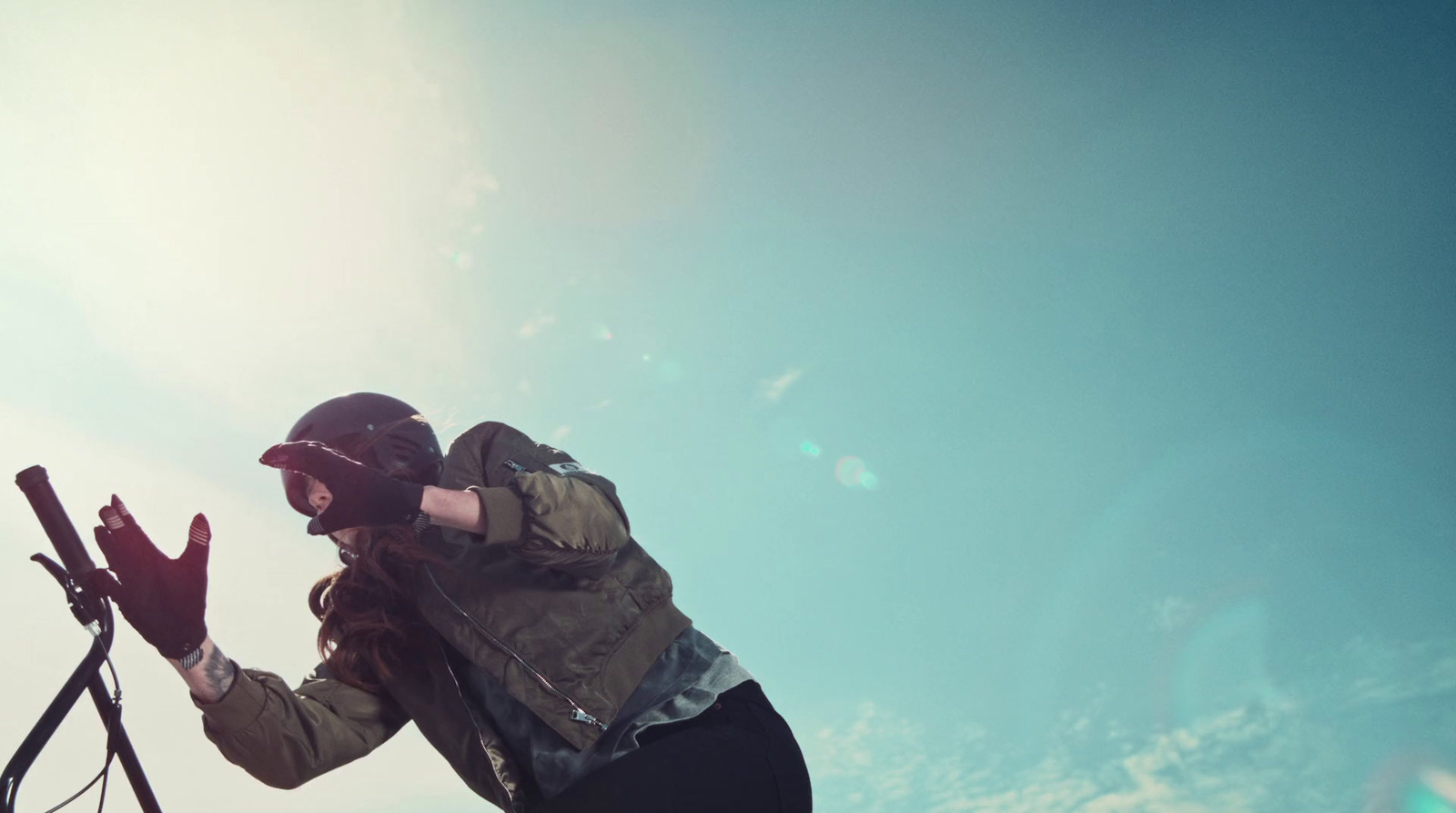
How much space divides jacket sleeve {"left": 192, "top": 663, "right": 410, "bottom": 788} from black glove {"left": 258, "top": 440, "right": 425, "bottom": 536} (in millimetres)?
1058

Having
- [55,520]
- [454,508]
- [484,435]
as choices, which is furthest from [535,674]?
[55,520]

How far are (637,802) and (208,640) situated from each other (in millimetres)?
1849

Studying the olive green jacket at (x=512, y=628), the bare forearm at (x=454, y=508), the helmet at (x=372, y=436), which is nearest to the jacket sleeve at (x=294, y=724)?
the olive green jacket at (x=512, y=628)

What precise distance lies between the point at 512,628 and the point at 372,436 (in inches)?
58.8

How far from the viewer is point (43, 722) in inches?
102

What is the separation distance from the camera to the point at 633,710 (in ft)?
11.4

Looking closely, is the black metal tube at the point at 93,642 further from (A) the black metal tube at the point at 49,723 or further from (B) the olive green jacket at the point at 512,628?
(B) the olive green jacket at the point at 512,628

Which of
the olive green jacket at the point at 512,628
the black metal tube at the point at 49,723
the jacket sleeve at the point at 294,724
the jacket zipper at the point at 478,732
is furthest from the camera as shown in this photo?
the jacket zipper at the point at 478,732

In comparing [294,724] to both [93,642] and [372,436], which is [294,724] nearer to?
[93,642]

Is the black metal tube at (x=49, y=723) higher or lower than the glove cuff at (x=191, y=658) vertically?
lower

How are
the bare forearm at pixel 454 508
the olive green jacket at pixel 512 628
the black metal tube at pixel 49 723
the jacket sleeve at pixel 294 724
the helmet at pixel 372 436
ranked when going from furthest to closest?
1. the helmet at pixel 372 436
2. the jacket sleeve at pixel 294 724
3. the olive green jacket at pixel 512 628
4. the bare forearm at pixel 454 508
5. the black metal tube at pixel 49 723

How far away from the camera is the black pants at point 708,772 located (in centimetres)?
306

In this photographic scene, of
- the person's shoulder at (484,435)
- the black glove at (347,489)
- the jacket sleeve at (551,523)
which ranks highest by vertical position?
the person's shoulder at (484,435)

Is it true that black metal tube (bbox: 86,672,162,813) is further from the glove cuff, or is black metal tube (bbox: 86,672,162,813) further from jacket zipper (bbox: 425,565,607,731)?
jacket zipper (bbox: 425,565,607,731)
